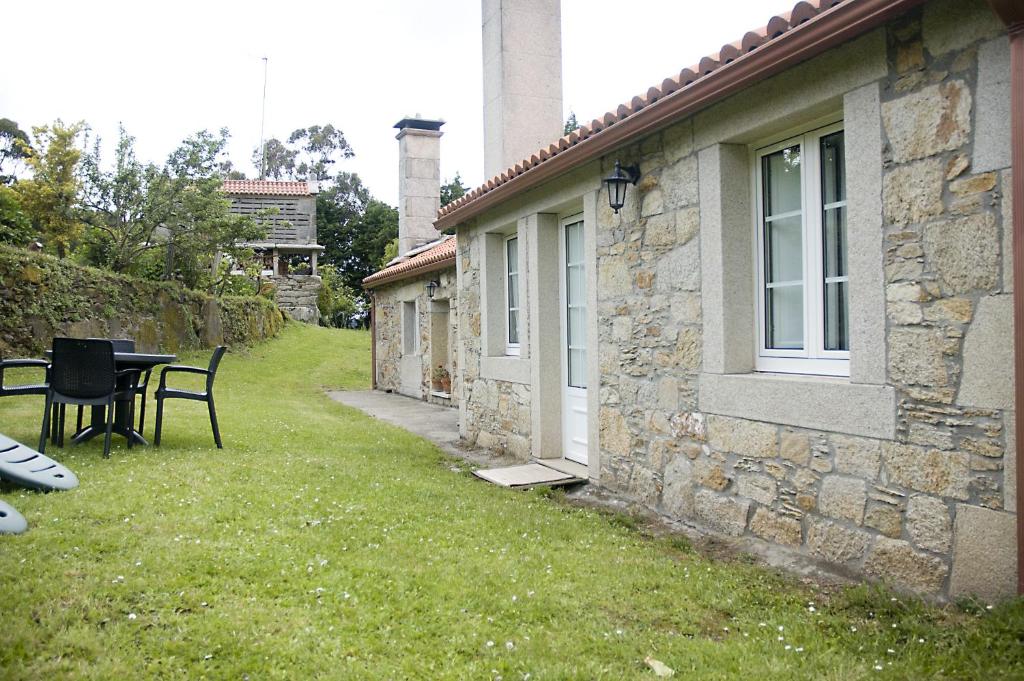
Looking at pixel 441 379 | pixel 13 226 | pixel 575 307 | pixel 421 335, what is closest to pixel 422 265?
pixel 421 335

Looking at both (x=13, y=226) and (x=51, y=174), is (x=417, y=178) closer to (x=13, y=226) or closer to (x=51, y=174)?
(x=13, y=226)

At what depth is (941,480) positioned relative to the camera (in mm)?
3371

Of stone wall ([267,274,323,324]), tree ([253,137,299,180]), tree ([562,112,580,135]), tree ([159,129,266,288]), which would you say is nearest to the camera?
tree ([159,129,266,288])

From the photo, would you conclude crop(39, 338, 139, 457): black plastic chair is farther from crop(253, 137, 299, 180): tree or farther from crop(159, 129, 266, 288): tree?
crop(253, 137, 299, 180): tree

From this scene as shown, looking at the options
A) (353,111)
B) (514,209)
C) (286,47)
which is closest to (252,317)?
(514,209)

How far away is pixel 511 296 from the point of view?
820 centimetres

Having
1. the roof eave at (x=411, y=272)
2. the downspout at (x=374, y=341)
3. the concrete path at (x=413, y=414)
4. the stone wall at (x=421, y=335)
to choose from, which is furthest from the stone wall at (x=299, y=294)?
the concrete path at (x=413, y=414)

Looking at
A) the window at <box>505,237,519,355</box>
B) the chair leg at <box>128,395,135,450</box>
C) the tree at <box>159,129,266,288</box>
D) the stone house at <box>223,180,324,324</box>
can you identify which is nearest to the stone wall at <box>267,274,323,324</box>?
the stone house at <box>223,180,324,324</box>

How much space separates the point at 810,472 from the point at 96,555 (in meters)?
3.71

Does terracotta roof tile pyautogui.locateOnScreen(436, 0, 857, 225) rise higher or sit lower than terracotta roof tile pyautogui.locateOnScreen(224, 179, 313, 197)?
lower

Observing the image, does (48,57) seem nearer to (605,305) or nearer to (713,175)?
(605,305)

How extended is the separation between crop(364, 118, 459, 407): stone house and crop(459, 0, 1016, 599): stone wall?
7.50 m

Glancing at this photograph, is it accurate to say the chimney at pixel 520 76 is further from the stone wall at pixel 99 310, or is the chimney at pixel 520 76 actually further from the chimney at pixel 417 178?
the stone wall at pixel 99 310

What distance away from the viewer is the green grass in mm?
2861
